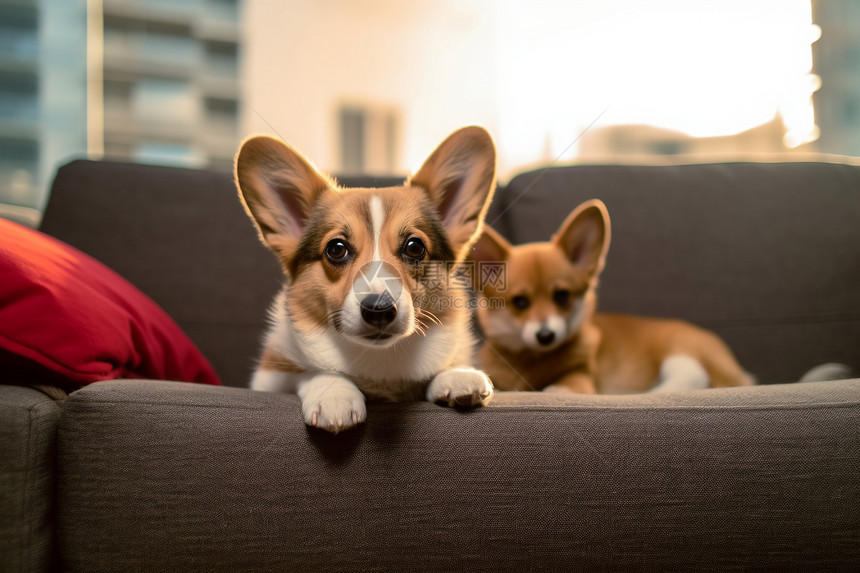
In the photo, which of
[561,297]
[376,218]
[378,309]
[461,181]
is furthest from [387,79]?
[378,309]

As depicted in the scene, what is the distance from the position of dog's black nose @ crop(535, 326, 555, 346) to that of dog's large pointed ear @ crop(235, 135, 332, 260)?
2.24 ft

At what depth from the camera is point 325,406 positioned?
844 mm

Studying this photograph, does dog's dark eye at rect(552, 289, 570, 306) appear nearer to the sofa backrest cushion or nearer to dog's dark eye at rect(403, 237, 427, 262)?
the sofa backrest cushion

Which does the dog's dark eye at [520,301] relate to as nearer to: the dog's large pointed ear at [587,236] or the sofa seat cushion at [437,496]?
the dog's large pointed ear at [587,236]

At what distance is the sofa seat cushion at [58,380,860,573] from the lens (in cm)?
81

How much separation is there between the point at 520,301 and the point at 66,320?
106 cm

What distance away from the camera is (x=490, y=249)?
60.9 inches

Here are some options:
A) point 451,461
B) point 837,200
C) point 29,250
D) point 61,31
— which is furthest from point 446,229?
point 61,31

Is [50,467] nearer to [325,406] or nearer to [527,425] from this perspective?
[325,406]

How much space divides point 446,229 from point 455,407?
0.42 m

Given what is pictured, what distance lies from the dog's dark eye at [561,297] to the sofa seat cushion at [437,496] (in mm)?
684

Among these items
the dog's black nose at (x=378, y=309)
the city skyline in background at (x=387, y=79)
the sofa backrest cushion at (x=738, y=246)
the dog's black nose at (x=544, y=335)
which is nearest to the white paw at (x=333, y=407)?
the dog's black nose at (x=378, y=309)

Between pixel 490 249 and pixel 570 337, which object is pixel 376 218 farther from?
pixel 570 337

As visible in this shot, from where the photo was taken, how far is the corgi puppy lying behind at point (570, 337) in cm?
148
